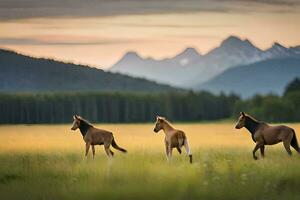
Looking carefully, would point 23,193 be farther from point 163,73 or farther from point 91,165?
point 163,73

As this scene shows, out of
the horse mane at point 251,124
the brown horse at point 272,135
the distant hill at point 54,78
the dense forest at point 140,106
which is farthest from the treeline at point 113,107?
the brown horse at point 272,135

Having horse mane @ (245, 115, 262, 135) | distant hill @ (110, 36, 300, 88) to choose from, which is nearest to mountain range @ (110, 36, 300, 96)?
distant hill @ (110, 36, 300, 88)

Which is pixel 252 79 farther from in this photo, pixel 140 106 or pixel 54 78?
pixel 54 78

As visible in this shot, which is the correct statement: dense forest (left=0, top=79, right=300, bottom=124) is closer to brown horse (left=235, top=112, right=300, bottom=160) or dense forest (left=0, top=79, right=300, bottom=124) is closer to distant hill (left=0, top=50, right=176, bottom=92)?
distant hill (left=0, top=50, right=176, bottom=92)

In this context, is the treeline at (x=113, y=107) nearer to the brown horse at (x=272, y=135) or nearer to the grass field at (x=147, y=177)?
the grass field at (x=147, y=177)

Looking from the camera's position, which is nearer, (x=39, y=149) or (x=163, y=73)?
(x=39, y=149)

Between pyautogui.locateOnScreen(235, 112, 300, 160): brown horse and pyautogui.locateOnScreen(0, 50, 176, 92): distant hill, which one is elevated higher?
pyautogui.locateOnScreen(0, 50, 176, 92): distant hill

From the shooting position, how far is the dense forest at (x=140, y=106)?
51969mm

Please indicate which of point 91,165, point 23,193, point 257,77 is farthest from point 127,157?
point 257,77

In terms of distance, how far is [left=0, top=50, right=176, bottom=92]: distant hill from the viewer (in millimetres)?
58875

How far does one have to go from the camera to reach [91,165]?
16.8m

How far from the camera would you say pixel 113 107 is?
5875 cm

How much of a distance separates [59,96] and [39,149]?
38.5m

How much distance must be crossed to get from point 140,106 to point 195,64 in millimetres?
6829
